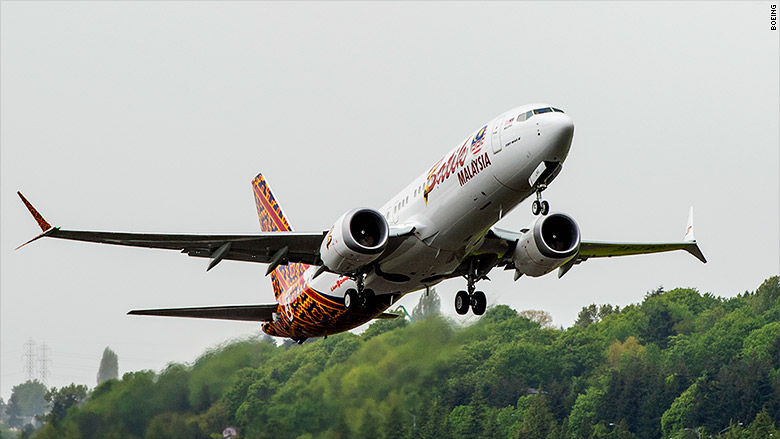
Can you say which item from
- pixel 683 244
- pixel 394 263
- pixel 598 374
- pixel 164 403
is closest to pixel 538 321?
pixel 598 374

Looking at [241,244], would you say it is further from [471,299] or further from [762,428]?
[762,428]

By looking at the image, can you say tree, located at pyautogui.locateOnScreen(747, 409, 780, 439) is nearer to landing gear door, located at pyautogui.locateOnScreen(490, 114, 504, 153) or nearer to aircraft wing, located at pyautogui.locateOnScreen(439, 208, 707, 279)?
aircraft wing, located at pyautogui.locateOnScreen(439, 208, 707, 279)

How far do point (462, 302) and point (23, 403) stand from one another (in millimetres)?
51997

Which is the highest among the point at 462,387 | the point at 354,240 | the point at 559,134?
the point at 559,134

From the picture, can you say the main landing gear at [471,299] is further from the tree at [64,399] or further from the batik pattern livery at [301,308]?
the tree at [64,399]

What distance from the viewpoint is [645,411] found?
59.1m

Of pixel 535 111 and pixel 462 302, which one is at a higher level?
pixel 535 111

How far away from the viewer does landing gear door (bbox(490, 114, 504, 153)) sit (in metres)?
25.9

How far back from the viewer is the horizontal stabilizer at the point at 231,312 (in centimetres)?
3403

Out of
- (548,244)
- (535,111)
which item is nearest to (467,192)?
(535,111)

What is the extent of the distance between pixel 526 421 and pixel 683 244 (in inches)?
866

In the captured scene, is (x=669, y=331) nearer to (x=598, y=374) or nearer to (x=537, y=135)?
(x=598, y=374)

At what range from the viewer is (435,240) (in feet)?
90.9

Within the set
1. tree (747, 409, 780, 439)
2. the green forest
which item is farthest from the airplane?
tree (747, 409, 780, 439)
